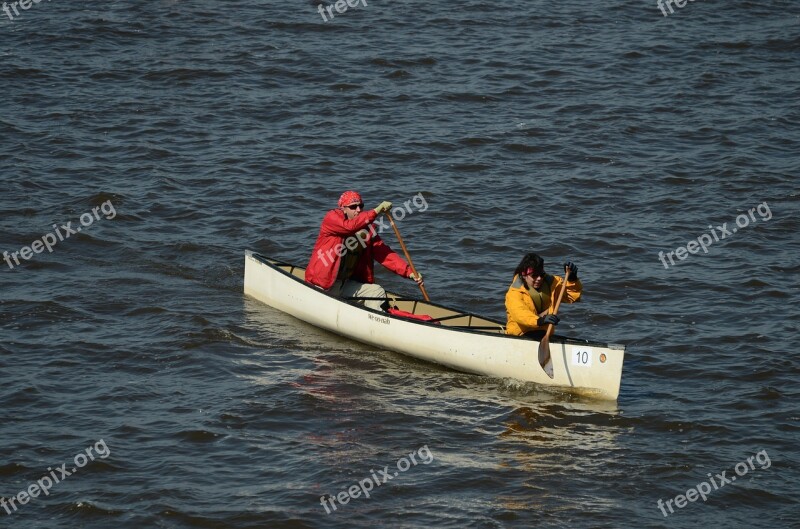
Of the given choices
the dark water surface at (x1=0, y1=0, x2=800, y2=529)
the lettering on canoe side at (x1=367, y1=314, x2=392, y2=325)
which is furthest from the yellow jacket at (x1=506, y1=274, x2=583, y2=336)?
the lettering on canoe side at (x1=367, y1=314, x2=392, y2=325)

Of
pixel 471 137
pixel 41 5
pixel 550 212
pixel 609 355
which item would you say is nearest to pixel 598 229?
pixel 550 212

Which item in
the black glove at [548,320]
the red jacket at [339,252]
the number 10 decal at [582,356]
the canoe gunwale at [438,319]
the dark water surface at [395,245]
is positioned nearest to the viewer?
the dark water surface at [395,245]

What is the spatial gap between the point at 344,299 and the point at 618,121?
8354 millimetres

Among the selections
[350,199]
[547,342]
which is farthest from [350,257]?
[547,342]

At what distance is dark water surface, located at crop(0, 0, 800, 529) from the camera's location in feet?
33.0

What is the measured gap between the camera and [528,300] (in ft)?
37.6

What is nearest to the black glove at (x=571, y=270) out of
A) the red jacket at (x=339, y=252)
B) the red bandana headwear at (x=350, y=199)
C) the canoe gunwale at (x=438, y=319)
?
the canoe gunwale at (x=438, y=319)

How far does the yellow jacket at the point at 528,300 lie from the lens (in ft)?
37.1

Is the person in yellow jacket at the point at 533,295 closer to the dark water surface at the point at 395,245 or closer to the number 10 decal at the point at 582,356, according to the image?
the number 10 decal at the point at 582,356

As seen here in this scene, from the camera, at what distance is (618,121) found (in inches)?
767

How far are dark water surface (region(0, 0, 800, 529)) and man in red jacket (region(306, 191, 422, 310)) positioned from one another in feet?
2.21

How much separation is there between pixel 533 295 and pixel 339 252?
2526mm

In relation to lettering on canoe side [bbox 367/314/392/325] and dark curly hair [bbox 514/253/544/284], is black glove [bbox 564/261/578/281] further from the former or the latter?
lettering on canoe side [bbox 367/314/392/325]

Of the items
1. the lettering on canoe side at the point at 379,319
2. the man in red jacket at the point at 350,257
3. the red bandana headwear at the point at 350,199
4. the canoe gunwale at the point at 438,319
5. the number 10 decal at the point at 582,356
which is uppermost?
the red bandana headwear at the point at 350,199
